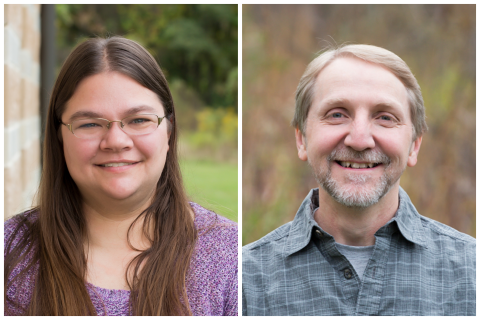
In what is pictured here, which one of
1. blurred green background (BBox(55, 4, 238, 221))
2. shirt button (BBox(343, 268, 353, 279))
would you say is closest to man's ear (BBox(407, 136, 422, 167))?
shirt button (BBox(343, 268, 353, 279))

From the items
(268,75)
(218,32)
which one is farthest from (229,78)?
(268,75)

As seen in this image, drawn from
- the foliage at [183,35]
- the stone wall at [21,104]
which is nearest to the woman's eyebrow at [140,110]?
the stone wall at [21,104]

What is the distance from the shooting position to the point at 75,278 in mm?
1641

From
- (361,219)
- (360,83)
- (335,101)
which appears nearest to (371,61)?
(360,83)

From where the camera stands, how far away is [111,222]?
5.89 ft

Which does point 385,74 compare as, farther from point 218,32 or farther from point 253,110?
point 218,32

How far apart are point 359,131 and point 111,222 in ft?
3.31

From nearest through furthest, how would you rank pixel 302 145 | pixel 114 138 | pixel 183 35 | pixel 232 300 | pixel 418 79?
pixel 114 138 → pixel 232 300 → pixel 302 145 → pixel 418 79 → pixel 183 35

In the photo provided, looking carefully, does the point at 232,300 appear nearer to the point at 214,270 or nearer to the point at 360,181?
the point at 214,270

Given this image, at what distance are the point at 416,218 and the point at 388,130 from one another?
39cm

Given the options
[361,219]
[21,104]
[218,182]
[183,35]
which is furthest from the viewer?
[183,35]

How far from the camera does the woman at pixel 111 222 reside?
1.61m

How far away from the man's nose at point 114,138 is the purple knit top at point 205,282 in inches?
17.7
